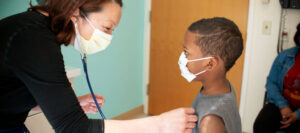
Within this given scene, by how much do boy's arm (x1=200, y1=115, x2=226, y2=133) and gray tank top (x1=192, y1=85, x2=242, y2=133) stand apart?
13 mm

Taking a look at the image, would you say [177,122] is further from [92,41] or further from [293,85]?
[293,85]

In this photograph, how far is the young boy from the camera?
3.12ft

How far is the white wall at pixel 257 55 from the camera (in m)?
2.11

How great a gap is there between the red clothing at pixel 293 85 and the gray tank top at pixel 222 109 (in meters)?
0.89

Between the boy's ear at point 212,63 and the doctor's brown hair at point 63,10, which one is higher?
the doctor's brown hair at point 63,10

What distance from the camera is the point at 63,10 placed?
0.86 m

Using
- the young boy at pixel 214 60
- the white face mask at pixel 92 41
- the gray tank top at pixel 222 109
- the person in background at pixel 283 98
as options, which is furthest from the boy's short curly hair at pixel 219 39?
the person in background at pixel 283 98

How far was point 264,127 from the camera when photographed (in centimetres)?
163

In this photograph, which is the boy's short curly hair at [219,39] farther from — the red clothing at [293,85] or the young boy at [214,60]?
the red clothing at [293,85]

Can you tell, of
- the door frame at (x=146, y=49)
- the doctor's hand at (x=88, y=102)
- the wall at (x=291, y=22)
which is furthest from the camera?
the door frame at (x=146, y=49)

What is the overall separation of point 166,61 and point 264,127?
4.18ft

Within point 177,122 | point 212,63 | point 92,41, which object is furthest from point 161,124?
point 92,41

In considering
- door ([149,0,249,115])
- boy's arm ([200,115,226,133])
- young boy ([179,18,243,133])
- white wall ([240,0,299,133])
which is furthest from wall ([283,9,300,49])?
boy's arm ([200,115,226,133])

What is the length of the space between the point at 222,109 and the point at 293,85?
40.5 inches
